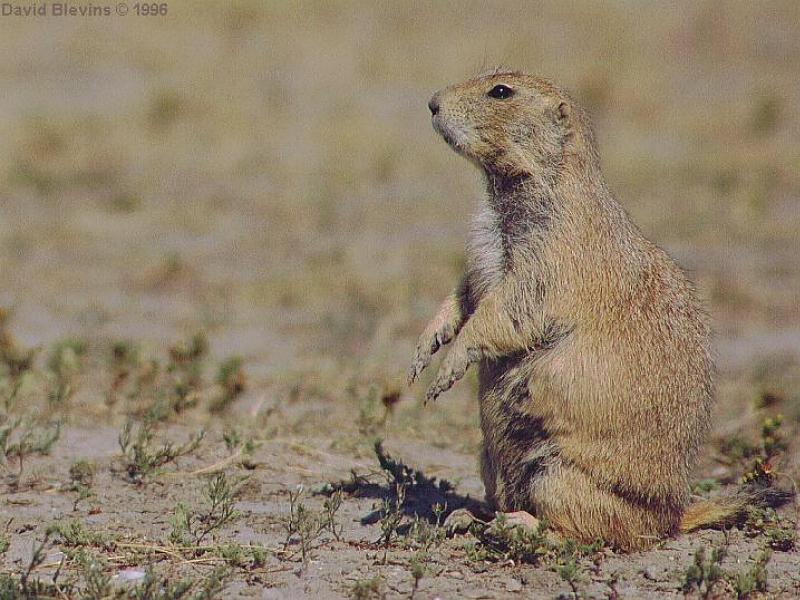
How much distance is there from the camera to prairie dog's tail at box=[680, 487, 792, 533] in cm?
444

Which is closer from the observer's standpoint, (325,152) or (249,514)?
(249,514)

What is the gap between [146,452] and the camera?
16.2 feet

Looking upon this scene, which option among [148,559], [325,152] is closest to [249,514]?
[148,559]

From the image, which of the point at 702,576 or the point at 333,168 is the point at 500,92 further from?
the point at 333,168

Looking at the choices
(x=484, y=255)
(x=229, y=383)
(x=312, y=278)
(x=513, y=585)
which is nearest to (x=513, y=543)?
(x=513, y=585)

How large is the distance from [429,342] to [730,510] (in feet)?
4.27

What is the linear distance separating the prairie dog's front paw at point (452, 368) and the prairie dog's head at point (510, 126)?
733 mm

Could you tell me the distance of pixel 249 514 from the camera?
14.7 ft

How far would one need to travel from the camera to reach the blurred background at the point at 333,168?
8.29 meters

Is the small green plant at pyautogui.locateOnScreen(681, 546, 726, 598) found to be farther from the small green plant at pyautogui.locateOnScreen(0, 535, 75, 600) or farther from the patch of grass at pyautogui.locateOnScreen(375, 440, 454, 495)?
the small green plant at pyautogui.locateOnScreen(0, 535, 75, 600)

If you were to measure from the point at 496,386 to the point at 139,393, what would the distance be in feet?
7.27

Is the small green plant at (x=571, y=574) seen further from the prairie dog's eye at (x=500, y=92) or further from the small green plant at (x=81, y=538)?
the prairie dog's eye at (x=500, y=92)

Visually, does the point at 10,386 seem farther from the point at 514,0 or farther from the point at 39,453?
the point at 514,0

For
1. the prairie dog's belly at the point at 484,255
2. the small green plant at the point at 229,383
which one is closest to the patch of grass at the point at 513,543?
the prairie dog's belly at the point at 484,255
